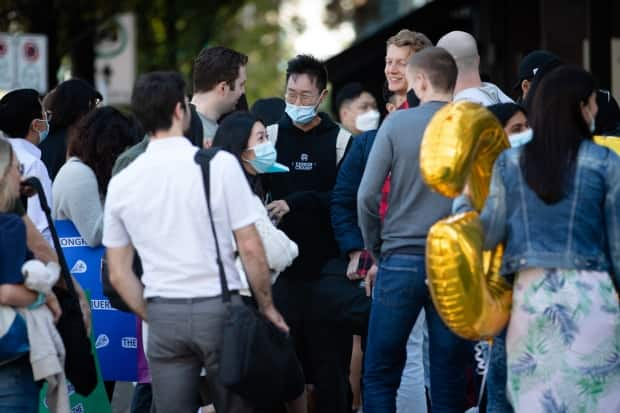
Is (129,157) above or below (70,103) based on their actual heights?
below

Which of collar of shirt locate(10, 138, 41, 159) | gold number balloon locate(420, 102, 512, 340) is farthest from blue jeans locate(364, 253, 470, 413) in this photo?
collar of shirt locate(10, 138, 41, 159)

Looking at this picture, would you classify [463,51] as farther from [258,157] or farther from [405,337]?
[405,337]

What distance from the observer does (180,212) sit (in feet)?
18.9

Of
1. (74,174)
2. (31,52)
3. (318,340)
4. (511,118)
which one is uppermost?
(31,52)

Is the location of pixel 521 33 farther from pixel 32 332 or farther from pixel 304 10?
pixel 304 10

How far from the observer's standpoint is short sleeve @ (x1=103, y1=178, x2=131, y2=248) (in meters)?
5.85

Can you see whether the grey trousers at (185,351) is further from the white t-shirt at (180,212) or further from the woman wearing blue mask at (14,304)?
the woman wearing blue mask at (14,304)

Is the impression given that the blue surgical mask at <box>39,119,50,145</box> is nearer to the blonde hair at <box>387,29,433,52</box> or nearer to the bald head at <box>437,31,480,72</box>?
the blonde hair at <box>387,29,433,52</box>

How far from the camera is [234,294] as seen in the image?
19.3ft

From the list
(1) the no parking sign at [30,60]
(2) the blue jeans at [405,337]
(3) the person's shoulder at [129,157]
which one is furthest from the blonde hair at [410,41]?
(1) the no parking sign at [30,60]

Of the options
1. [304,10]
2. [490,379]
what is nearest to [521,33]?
[490,379]

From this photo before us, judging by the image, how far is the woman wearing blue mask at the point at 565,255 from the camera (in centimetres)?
556

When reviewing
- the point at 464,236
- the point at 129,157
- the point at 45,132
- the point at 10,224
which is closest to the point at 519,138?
the point at 464,236

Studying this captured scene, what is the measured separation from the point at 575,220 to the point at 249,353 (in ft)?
4.61
